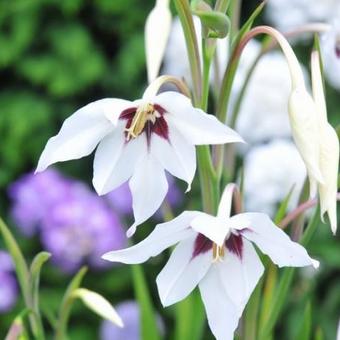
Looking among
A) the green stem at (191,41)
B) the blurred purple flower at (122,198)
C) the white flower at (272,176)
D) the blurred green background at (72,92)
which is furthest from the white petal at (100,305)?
the blurred green background at (72,92)

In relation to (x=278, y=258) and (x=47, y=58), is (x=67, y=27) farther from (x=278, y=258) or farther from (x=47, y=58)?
(x=278, y=258)

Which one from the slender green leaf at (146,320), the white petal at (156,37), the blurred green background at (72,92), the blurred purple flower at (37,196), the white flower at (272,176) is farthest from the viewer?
the blurred green background at (72,92)

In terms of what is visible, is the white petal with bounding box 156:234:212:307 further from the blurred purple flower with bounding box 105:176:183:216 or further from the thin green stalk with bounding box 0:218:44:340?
the blurred purple flower with bounding box 105:176:183:216

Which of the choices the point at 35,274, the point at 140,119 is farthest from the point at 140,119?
the point at 35,274

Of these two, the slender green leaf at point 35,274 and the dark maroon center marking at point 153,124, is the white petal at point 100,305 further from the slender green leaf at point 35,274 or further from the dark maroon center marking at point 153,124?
the dark maroon center marking at point 153,124

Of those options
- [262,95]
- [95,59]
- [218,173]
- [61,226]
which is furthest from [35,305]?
[95,59]

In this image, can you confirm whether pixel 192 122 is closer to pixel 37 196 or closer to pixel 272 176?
pixel 272 176

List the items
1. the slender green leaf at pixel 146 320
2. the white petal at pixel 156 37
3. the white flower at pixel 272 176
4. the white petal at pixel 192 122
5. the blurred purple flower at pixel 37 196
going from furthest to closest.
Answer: the blurred purple flower at pixel 37 196 → the white flower at pixel 272 176 → the slender green leaf at pixel 146 320 → the white petal at pixel 156 37 → the white petal at pixel 192 122
